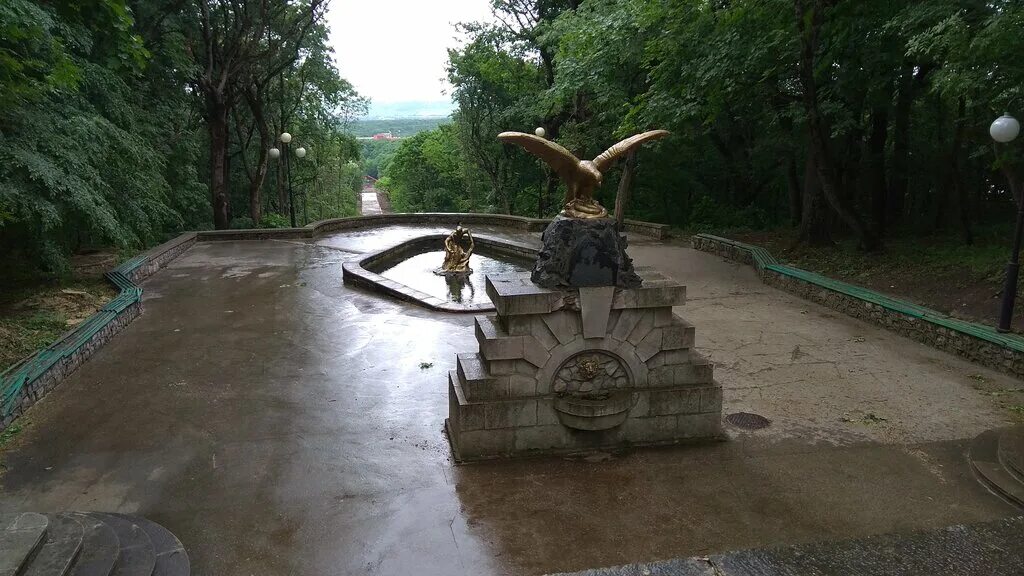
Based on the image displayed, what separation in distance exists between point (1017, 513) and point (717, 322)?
Result: 232 inches

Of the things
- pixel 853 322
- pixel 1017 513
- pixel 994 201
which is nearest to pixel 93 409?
pixel 1017 513

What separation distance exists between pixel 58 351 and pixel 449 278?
8.12m

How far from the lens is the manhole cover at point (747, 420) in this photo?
6656 millimetres

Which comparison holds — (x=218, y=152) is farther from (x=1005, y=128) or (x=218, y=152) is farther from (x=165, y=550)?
(x=1005, y=128)

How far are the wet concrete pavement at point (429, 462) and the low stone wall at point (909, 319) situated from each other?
10.6 inches

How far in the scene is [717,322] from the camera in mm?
10781

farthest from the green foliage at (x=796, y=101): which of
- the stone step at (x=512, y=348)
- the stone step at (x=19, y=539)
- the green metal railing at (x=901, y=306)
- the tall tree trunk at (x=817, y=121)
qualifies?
the stone step at (x=19, y=539)

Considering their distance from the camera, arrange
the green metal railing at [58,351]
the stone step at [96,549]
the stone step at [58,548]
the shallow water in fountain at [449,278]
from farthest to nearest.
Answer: the shallow water in fountain at [449,278]
the green metal railing at [58,351]
the stone step at [96,549]
the stone step at [58,548]

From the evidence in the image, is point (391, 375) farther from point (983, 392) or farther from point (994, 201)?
point (994, 201)

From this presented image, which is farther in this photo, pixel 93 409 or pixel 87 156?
pixel 87 156

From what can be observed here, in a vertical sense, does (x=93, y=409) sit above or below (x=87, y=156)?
below

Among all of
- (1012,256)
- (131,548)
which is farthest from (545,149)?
(1012,256)

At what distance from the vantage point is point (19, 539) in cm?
403

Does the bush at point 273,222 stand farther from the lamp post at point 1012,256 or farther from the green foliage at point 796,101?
the lamp post at point 1012,256
